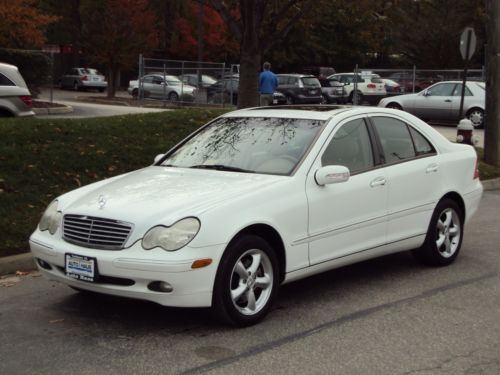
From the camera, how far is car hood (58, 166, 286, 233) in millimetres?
4688

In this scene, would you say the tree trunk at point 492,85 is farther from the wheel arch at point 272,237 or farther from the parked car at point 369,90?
the parked car at point 369,90

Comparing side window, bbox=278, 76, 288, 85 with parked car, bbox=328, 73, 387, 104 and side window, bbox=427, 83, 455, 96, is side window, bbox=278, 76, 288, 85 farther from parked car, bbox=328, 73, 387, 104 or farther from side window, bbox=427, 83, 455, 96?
side window, bbox=427, 83, 455, 96

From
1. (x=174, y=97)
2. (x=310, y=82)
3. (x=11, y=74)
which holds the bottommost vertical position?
(x=174, y=97)

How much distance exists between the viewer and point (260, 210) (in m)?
4.92

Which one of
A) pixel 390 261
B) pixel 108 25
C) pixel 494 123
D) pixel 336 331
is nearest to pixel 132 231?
pixel 336 331

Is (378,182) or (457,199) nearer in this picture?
(378,182)

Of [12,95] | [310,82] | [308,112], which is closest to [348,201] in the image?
[308,112]

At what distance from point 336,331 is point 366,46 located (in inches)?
1960

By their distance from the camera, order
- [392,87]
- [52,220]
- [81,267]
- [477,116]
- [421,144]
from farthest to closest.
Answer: [392,87] < [477,116] < [421,144] < [52,220] < [81,267]

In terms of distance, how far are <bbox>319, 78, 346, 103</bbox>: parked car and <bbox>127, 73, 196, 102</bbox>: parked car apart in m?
6.26

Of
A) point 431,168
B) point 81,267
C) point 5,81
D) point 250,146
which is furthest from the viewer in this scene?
point 5,81

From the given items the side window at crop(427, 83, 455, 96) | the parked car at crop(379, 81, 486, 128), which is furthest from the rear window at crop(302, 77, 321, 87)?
the side window at crop(427, 83, 455, 96)

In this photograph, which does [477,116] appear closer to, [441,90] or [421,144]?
[441,90]

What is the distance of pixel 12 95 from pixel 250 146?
853 centimetres
